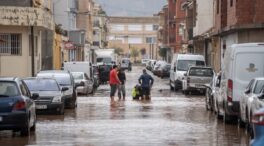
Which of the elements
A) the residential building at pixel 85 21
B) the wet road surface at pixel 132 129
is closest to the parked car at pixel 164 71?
the residential building at pixel 85 21

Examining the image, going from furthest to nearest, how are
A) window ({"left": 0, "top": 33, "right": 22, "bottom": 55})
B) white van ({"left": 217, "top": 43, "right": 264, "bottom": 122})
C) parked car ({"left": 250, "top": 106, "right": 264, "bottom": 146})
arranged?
window ({"left": 0, "top": 33, "right": 22, "bottom": 55})
white van ({"left": 217, "top": 43, "right": 264, "bottom": 122})
parked car ({"left": 250, "top": 106, "right": 264, "bottom": 146})

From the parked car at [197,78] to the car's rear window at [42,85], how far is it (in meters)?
17.8

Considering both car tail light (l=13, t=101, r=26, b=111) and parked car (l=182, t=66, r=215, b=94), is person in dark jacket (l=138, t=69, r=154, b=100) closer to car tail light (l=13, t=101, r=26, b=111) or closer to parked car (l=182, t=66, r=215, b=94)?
parked car (l=182, t=66, r=215, b=94)

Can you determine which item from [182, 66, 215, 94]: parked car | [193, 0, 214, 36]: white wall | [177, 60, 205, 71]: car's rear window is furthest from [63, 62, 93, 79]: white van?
[193, 0, 214, 36]: white wall

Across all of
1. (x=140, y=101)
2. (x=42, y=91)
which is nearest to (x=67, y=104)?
(x=42, y=91)

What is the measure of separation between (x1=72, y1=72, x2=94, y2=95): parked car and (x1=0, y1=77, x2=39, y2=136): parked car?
24330 mm

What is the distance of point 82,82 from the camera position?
4538 cm

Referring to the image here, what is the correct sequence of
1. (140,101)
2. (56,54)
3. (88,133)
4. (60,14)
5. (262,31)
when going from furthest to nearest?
(60,14)
(56,54)
(262,31)
(140,101)
(88,133)

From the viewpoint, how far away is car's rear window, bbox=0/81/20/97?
66.9 ft

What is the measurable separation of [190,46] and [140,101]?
154ft

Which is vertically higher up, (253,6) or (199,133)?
(253,6)

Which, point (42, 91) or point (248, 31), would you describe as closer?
point (42, 91)

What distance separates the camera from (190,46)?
8625cm

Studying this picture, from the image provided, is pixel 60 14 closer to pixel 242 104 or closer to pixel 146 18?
pixel 242 104
